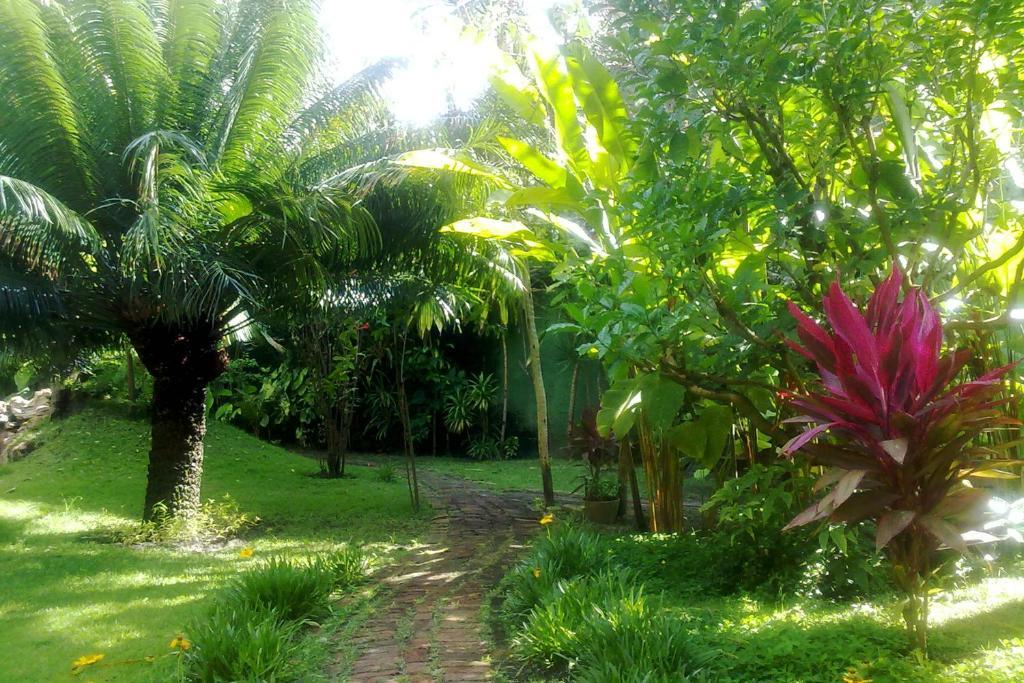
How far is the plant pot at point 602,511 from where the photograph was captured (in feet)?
26.8

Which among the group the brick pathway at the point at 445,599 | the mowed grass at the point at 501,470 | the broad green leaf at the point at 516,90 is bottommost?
the brick pathway at the point at 445,599

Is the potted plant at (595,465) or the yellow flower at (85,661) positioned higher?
the potted plant at (595,465)

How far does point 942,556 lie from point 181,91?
6.96 metres

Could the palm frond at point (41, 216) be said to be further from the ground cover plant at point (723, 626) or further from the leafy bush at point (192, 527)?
the ground cover plant at point (723, 626)

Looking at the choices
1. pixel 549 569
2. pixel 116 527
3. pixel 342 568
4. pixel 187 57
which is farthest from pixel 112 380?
pixel 549 569

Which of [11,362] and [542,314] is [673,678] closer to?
[11,362]

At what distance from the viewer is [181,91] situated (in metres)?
7.48

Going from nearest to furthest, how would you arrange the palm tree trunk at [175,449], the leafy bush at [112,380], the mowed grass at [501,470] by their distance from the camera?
1. the palm tree trunk at [175,449]
2. the mowed grass at [501,470]
3. the leafy bush at [112,380]

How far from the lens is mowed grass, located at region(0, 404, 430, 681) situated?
14.4 ft

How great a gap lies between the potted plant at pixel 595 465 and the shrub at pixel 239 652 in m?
4.51

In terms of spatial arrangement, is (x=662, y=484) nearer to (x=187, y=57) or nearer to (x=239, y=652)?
(x=239, y=652)

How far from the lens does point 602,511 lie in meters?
8.16

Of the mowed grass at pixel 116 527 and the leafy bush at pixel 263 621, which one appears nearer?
the leafy bush at pixel 263 621

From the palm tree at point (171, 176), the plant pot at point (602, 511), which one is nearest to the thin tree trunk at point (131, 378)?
Answer: the palm tree at point (171, 176)
